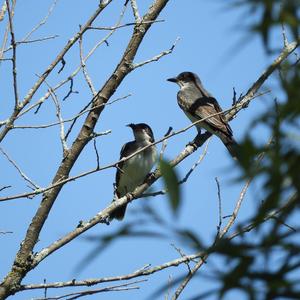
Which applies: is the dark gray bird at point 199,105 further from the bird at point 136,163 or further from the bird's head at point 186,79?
the bird at point 136,163

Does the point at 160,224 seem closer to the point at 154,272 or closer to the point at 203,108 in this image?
the point at 154,272

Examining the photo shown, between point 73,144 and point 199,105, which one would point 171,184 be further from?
point 199,105

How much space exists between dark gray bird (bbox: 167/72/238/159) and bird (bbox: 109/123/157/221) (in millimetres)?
681

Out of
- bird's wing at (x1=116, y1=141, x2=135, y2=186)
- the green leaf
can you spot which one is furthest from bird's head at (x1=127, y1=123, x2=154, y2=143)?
the green leaf

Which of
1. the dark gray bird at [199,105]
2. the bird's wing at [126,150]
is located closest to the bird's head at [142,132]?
the bird's wing at [126,150]

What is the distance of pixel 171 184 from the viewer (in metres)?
1.68

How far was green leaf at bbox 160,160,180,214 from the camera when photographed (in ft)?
5.28

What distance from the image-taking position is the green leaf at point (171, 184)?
1610 mm

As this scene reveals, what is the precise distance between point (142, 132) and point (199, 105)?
0.94m

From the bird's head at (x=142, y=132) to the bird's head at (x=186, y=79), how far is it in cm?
129

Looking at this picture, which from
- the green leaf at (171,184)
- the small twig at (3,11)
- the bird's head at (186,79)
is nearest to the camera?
the green leaf at (171,184)

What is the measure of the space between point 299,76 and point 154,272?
2326mm

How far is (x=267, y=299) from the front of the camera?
1618 mm

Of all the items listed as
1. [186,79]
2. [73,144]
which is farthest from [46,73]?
[186,79]
